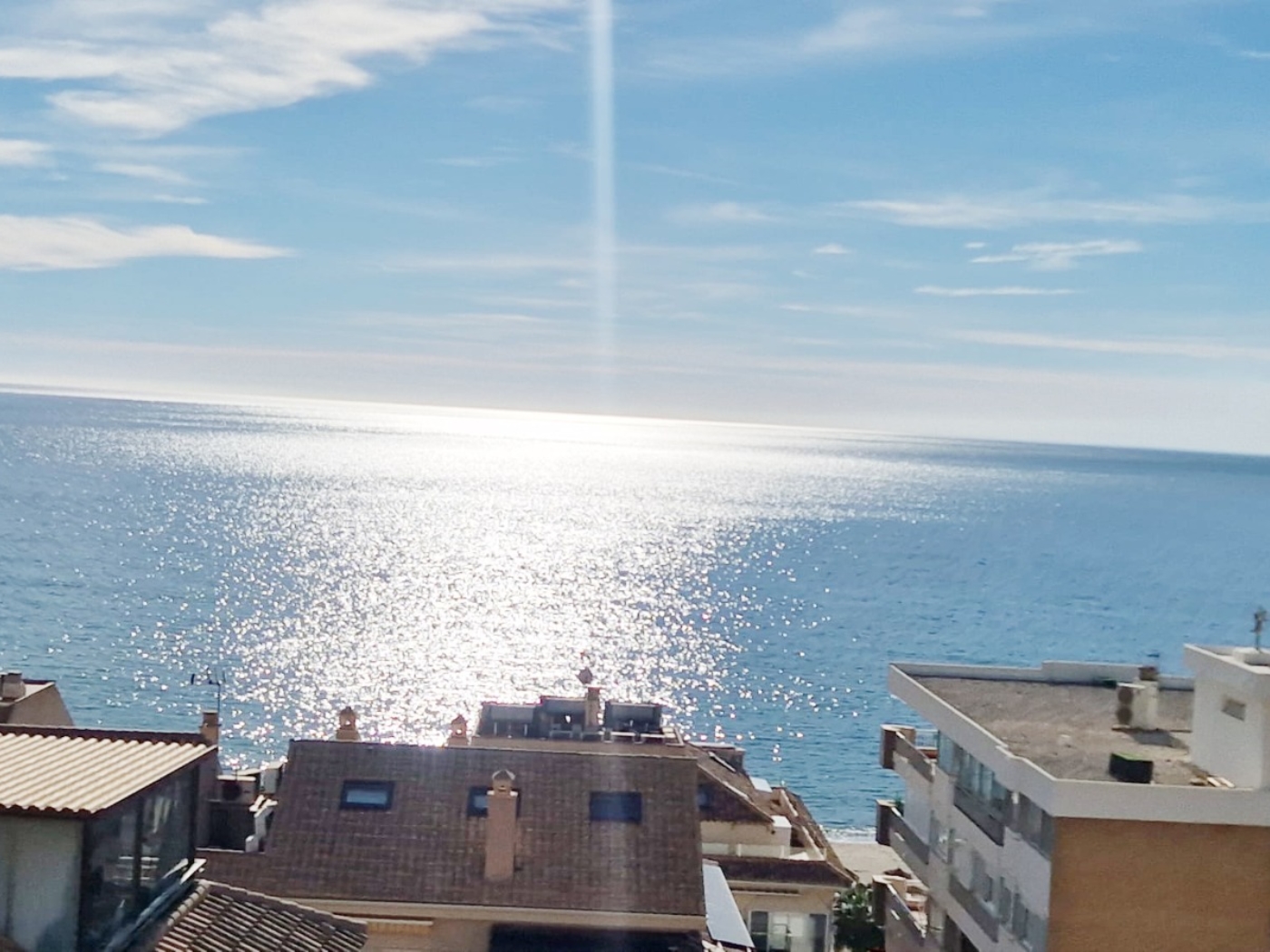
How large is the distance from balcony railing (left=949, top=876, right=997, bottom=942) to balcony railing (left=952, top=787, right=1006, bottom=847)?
1.27 m

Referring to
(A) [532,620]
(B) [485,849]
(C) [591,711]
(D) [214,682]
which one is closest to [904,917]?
(B) [485,849]

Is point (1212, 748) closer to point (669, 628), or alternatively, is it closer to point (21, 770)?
point (21, 770)

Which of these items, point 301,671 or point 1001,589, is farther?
point 1001,589

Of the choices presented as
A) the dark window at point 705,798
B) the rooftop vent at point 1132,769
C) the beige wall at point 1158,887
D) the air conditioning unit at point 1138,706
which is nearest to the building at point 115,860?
the beige wall at point 1158,887

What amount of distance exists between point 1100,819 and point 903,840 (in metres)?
8.99

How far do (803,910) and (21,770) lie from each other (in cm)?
2404

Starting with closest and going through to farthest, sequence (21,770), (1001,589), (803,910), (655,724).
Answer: (21,770), (803,910), (655,724), (1001,589)

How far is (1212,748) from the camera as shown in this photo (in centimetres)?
2398

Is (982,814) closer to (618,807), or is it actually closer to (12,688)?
(618,807)

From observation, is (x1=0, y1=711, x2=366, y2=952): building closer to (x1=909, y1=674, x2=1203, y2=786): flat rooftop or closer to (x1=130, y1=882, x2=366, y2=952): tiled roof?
(x1=130, y1=882, x2=366, y2=952): tiled roof

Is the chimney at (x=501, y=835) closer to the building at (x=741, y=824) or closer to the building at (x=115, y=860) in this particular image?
the building at (x=741, y=824)

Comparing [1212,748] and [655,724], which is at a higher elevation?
[1212,748]

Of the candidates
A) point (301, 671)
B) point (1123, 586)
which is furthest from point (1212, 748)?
point (1123, 586)

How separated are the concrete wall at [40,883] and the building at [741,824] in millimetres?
14207
